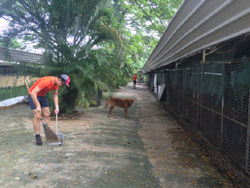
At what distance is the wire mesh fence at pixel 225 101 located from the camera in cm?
364

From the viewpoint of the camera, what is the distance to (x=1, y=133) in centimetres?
630

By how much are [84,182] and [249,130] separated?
7.74 feet

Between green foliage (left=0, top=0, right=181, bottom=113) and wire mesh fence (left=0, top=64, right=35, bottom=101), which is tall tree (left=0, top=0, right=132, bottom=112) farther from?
wire mesh fence (left=0, top=64, right=35, bottom=101)

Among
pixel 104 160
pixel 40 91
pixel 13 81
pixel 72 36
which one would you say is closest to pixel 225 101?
pixel 104 160

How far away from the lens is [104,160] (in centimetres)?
443

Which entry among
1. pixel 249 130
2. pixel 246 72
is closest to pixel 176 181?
pixel 249 130

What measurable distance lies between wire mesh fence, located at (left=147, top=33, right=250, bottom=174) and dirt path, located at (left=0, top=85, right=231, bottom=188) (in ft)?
1.68

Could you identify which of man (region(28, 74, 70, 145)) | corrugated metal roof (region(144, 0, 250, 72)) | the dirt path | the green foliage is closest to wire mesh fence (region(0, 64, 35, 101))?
the green foliage

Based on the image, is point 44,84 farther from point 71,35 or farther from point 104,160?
point 71,35

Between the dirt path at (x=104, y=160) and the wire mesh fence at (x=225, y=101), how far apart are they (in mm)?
511

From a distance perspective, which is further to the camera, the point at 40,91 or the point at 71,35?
the point at 71,35

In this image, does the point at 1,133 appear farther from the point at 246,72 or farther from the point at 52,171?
the point at 246,72

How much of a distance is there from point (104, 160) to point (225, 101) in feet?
7.83

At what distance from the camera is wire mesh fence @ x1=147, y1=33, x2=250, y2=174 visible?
3.64m
